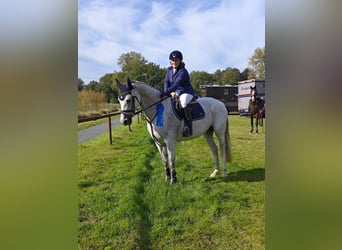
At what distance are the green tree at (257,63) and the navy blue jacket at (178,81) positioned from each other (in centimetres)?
44

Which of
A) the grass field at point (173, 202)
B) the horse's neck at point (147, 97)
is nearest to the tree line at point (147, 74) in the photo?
the horse's neck at point (147, 97)

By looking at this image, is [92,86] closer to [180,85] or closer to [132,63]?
[132,63]

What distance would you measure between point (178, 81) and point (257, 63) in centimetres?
72

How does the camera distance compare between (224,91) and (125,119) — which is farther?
(125,119)

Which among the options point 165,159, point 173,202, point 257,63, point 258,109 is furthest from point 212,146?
point 257,63

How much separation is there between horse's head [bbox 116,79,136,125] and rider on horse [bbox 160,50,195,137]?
291mm

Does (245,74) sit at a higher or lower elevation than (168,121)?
higher

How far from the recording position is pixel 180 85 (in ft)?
5.61

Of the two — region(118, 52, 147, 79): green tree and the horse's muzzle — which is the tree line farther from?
the horse's muzzle

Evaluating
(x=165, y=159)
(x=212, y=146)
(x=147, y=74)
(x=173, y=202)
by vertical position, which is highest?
(x=147, y=74)
